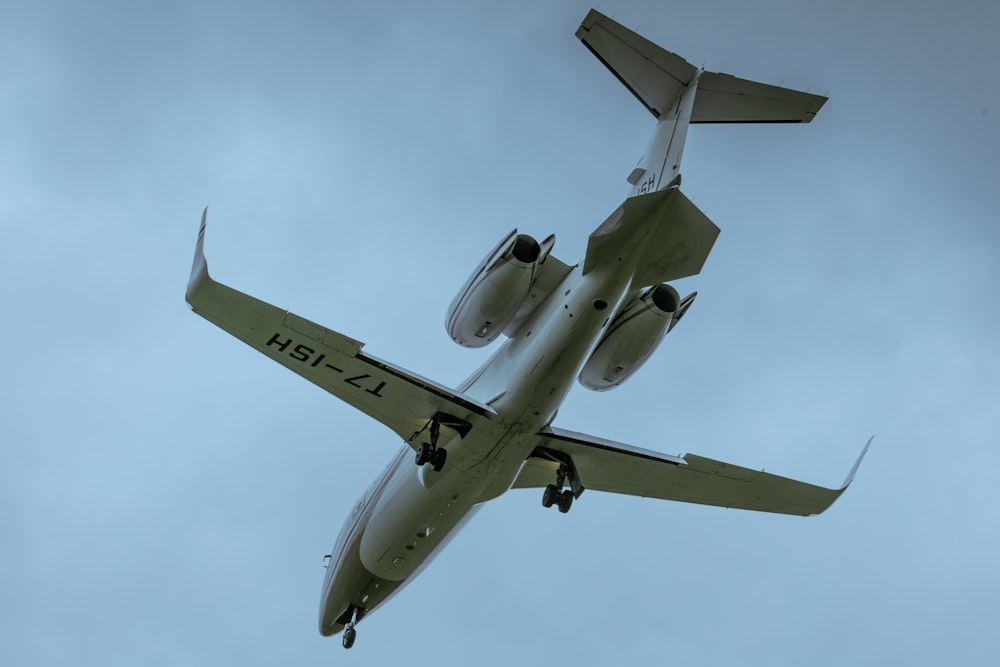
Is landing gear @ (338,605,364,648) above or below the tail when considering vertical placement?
below

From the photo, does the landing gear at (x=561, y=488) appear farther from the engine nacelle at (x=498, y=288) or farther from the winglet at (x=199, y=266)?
the winglet at (x=199, y=266)

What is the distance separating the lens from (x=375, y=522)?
22.2 meters

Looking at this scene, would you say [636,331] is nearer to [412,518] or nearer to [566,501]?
[566,501]

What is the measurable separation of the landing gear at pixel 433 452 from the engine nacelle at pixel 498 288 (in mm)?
1903

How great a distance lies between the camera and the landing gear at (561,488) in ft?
70.2

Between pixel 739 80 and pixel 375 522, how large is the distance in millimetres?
10420

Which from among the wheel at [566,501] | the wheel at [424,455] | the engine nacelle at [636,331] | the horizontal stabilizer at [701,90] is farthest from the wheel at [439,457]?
the horizontal stabilizer at [701,90]

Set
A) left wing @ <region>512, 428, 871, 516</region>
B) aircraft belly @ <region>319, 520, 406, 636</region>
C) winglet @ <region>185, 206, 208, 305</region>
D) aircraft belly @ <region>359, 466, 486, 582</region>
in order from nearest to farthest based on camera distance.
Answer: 1. winglet @ <region>185, 206, 208, 305</region>
2. aircraft belly @ <region>359, 466, 486, 582</region>
3. left wing @ <region>512, 428, 871, 516</region>
4. aircraft belly @ <region>319, 520, 406, 636</region>

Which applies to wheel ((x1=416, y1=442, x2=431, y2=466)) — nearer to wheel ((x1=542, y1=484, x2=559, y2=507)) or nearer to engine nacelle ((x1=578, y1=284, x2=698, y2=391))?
wheel ((x1=542, y1=484, x2=559, y2=507))

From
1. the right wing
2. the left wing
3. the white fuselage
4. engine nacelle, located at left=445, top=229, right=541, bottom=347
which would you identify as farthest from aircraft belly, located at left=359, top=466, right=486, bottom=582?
engine nacelle, located at left=445, top=229, right=541, bottom=347

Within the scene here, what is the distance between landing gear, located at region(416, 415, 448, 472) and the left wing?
6.57ft

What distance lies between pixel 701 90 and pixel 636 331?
14.4 ft

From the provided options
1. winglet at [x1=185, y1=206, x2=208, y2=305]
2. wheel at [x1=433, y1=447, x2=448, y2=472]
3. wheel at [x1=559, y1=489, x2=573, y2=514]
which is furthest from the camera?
wheel at [x1=559, y1=489, x2=573, y2=514]

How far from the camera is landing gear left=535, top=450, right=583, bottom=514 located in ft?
70.2
